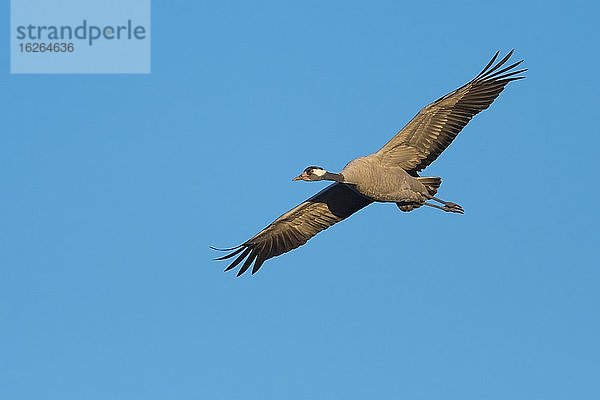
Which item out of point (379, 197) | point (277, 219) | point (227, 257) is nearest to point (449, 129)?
point (379, 197)

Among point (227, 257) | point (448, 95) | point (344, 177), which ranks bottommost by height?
point (227, 257)

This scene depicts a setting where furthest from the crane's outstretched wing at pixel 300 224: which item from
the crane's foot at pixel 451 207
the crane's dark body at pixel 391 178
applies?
the crane's foot at pixel 451 207

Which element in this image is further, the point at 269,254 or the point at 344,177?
the point at 269,254

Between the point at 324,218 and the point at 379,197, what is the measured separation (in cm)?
245

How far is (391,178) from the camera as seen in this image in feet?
69.7

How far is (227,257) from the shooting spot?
22.9 meters

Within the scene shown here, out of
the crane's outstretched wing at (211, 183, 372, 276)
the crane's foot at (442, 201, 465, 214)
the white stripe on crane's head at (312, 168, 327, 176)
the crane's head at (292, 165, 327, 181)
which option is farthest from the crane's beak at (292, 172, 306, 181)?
the crane's foot at (442, 201, 465, 214)

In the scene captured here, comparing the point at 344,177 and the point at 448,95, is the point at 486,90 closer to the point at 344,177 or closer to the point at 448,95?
the point at 448,95

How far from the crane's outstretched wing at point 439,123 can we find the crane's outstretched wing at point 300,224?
1.42m

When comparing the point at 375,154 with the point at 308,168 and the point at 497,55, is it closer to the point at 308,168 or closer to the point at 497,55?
→ the point at 308,168

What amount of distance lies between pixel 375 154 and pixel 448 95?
2028 millimetres

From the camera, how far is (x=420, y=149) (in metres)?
22.3

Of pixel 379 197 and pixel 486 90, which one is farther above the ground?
pixel 486 90

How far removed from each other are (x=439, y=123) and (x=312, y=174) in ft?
10.9
